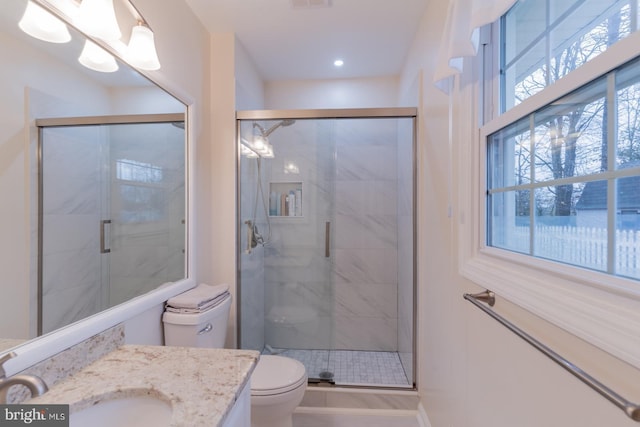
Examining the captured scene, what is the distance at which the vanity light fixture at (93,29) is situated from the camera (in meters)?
0.81

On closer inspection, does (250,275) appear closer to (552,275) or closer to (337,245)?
(337,245)

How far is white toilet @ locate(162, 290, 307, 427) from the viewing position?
1.32 m

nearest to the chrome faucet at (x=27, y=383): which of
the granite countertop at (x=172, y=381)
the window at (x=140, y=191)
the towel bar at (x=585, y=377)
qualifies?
the granite countertop at (x=172, y=381)

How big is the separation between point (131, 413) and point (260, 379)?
28.4 inches

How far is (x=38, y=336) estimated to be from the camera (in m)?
0.80

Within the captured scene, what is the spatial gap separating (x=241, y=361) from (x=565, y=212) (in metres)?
1.07

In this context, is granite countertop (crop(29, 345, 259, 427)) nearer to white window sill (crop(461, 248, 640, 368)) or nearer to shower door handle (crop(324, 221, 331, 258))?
white window sill (crop(461, 248, 640, 368))

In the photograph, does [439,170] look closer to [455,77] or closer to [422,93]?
[455,77]

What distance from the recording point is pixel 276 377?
4.63 feet

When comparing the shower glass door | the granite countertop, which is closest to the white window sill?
the granite countertop

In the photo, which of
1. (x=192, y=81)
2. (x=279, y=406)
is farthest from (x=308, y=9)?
(x=279, y=406)

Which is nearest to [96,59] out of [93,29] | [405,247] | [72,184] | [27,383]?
[93,29]

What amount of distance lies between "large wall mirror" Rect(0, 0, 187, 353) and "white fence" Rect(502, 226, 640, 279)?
1511mm

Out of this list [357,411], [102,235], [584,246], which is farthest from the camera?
[357,411]
